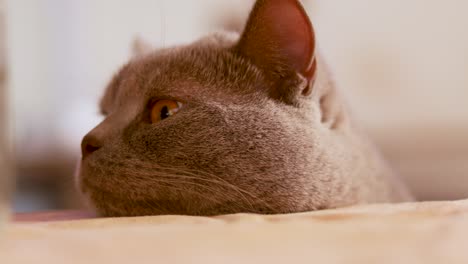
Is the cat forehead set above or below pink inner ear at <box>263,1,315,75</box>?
below

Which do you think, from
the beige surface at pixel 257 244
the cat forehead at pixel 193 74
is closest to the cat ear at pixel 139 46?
the cat forehead at pixel 193 74

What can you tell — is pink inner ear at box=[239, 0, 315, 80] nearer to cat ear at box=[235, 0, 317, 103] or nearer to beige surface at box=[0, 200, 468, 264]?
cat ear at box=[235, 0, 317, 103]

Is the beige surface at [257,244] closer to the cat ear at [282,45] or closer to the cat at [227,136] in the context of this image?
the cat at [227,136]

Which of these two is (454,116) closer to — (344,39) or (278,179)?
(344,39)

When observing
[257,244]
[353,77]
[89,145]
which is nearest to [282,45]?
[89,145]

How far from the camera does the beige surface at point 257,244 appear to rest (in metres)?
0.61

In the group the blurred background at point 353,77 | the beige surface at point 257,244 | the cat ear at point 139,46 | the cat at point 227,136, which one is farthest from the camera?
the blurred background at point 353,77

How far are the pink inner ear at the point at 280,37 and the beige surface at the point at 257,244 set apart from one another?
0.49 meters

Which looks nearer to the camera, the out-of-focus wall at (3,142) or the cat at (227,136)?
the out-of-focus wall at (3,142)

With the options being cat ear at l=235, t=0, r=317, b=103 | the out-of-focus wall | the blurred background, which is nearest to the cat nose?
cat ear at l=235, t=0, r=317, b=103

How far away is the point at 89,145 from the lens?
3.98 feet

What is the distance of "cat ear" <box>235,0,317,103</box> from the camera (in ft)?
3.84

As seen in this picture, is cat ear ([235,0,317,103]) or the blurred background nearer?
cat ear ([235,0,317,103])

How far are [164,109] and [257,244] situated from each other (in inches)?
24.2
